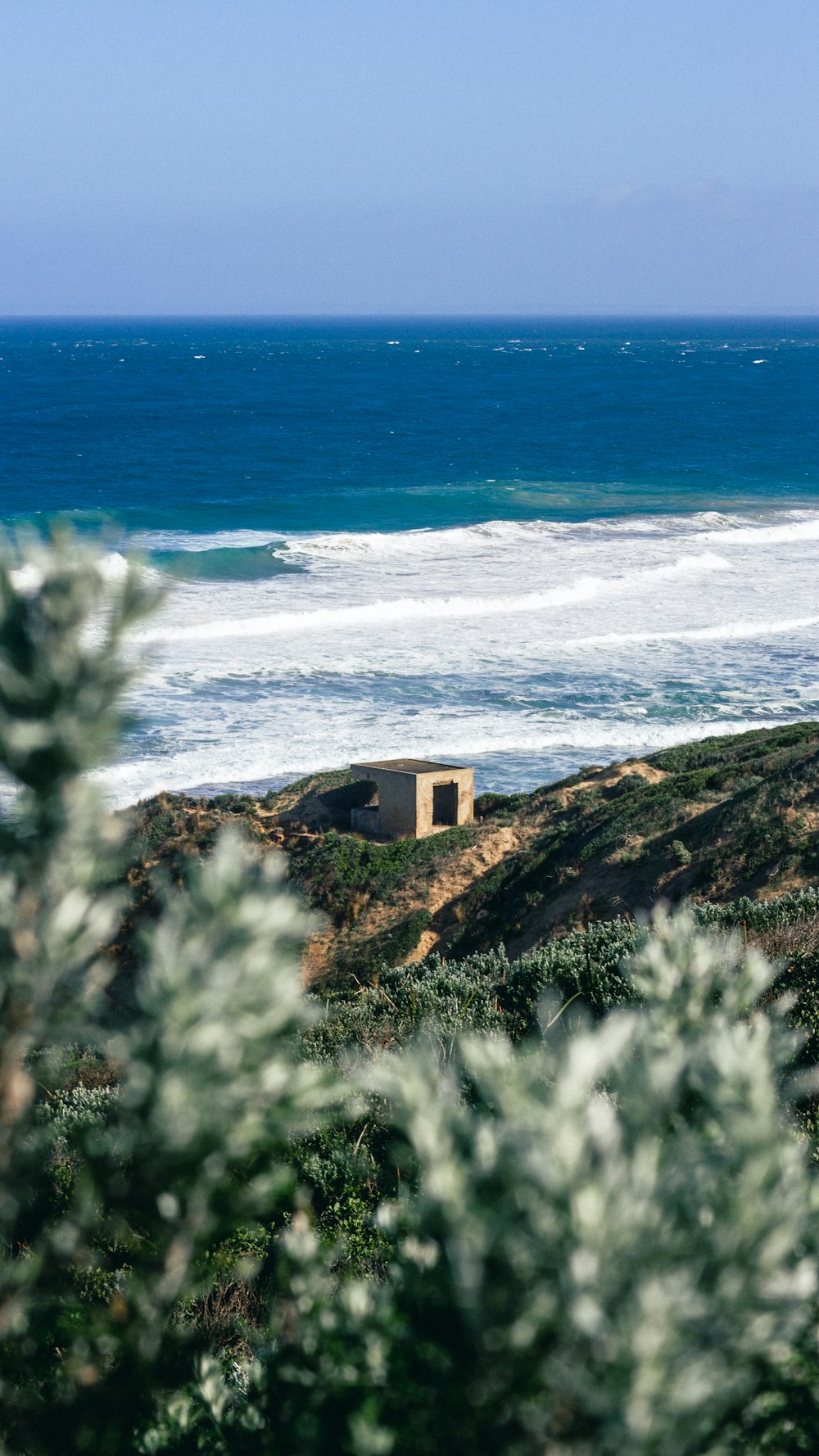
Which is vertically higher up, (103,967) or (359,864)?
(103,967)

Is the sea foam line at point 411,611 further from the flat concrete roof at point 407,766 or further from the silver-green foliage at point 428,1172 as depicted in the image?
the silver-green foliage at point 428,1172

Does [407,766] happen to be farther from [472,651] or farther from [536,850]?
[472,651]

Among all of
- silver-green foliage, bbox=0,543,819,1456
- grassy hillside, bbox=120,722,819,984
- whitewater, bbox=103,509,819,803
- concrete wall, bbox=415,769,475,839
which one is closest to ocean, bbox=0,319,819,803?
whitewater, bbox=103,509,819,803

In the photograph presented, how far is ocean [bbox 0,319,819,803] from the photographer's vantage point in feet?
100

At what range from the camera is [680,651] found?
125 feet

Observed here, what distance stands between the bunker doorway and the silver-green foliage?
19692 millimetres

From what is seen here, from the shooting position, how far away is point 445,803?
22.9m

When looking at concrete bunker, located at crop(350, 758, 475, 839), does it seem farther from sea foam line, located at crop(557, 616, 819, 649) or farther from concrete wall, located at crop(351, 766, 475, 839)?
sea foam line, located at crop(557, 616, 819, 649)

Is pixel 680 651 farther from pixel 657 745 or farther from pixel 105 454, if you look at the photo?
pixel 105 454

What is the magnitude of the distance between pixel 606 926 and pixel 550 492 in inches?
2344

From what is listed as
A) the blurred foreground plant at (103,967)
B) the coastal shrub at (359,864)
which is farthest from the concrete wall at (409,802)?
the blurred foreground plant at (103,967)

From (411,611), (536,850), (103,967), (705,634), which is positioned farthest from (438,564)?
(103,967)

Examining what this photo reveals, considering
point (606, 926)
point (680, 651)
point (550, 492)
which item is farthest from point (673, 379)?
point (606, 926)

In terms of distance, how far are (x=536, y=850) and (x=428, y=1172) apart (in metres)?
17.2
